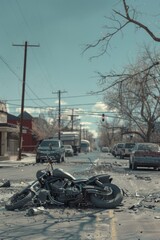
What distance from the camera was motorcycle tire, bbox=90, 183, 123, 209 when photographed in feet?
37.0

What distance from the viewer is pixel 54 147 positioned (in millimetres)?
38094

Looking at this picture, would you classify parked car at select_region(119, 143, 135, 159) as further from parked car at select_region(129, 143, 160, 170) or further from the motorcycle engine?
the motorcycle engine

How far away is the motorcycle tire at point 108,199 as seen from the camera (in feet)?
37.0

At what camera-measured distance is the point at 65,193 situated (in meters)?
11.3

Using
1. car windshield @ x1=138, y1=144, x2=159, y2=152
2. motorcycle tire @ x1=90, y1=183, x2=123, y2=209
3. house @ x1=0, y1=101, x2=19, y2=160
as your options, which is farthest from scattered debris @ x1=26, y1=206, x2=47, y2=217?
house @ x1=0, y1=101, x2=19, y2=160

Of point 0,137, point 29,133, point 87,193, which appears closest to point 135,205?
point 87,193

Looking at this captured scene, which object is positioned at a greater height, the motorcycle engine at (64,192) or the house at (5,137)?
the house at (5,137)

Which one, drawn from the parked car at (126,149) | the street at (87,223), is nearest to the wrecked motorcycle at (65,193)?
the street at (87,223)

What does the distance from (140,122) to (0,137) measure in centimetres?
2462

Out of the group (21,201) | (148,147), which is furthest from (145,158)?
(21,201)

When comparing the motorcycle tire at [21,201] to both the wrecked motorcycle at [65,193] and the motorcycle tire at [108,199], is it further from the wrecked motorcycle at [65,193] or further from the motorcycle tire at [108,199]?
the motorcycle tire at [108,199]

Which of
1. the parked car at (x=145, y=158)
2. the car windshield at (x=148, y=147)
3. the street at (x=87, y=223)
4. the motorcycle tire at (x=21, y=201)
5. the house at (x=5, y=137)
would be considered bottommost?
the street at (x=87, y=223)

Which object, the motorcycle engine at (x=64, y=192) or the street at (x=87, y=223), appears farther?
the motorcycle engine at (x=64, y=192)

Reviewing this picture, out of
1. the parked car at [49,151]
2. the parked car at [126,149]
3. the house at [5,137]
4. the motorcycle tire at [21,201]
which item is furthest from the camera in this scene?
the parked car at [126,149]
